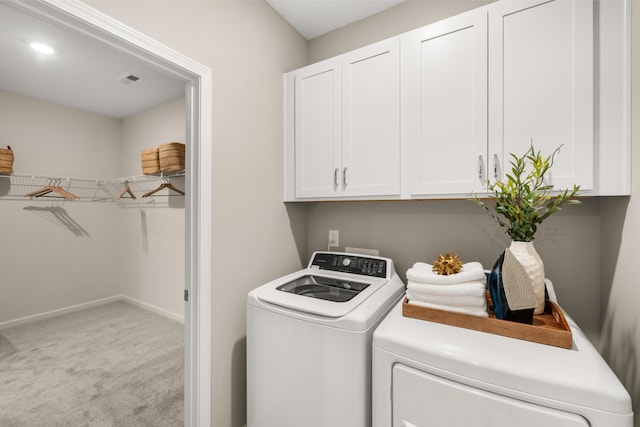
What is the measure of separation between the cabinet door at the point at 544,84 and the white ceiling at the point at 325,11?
0.82 meters

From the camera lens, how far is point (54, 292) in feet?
11.2

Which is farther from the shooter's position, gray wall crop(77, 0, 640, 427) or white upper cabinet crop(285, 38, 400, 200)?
white upper cabinet crop(285, 38, 400, 200)

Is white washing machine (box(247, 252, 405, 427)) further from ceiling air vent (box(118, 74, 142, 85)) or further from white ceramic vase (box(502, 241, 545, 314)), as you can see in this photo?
ceiling air vent (box(118, 74, 142, 85))

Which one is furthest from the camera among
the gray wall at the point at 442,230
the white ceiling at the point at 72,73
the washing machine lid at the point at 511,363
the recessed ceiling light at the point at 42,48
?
the recessed ceiling light at the point at 42,48

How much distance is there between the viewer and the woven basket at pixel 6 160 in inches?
111

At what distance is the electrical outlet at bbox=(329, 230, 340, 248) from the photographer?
2.03 m

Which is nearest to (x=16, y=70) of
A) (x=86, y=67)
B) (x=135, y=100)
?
(x=86, y=67)

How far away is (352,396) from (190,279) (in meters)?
0.92

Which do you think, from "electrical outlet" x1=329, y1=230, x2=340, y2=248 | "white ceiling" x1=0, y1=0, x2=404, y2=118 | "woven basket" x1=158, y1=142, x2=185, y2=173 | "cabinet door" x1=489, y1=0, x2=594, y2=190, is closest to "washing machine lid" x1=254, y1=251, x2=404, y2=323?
"electrical outlet" x1=329, y1=230, x2=340, y2=248

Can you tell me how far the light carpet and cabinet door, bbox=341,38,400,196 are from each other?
199 cm

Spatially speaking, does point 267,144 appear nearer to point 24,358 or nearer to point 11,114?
point 24,358

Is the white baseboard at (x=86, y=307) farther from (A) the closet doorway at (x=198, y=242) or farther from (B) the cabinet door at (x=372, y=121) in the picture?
(B) the cabinet door at (x=372, y=121)

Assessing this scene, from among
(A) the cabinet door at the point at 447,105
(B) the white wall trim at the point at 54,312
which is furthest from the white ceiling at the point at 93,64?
(B) the white wall trim at the point at 54,312

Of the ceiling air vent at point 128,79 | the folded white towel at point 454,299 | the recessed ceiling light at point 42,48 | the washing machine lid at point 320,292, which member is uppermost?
the ceiling air vent at point 128,79
